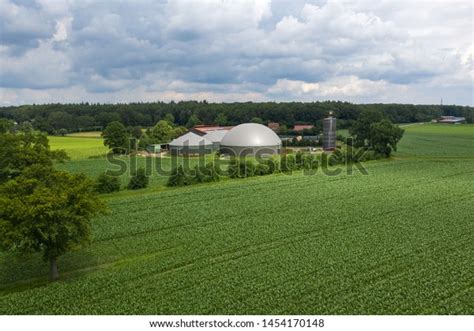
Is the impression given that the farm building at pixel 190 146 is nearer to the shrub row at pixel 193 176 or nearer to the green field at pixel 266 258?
the shrub row at pixel 193 176

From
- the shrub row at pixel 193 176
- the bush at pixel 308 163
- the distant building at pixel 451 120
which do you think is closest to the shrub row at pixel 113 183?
the shrub row at pixel 193 176

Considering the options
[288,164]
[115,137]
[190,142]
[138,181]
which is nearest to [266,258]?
[138,181]

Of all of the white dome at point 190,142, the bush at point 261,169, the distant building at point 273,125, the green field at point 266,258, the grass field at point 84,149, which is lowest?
the green field at point 266,258

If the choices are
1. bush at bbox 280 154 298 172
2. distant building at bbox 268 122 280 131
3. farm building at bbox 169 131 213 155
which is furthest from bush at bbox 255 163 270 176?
distant building at bbox 268 122 280 131

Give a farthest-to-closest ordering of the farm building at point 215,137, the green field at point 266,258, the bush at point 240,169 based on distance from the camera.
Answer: the farm building at point 215,137 → the bush at point 240,169 → the green field at point 266,258

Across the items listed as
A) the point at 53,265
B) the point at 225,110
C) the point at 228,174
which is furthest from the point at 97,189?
the point at 225,110

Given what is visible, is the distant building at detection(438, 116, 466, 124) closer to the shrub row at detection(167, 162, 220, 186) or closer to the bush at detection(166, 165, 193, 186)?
the shrub row at detection(167, 162, 220, 186)

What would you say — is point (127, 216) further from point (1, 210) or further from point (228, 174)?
point (228, 174)
